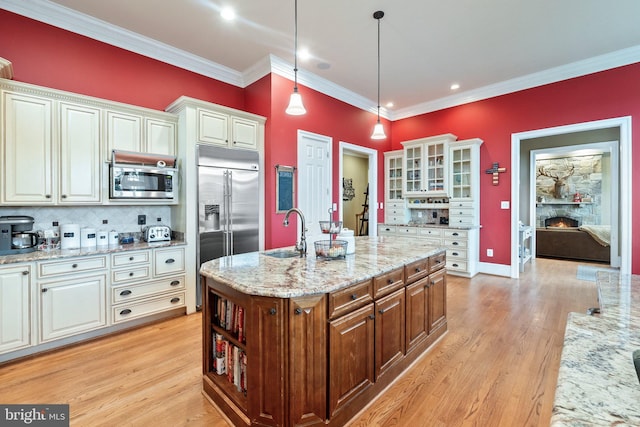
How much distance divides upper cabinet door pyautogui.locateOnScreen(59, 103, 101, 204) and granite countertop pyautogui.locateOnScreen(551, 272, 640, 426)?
3694mm

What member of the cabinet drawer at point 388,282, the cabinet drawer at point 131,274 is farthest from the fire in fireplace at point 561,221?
the cabinet drawer at point 131,274

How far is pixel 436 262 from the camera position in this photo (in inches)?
105

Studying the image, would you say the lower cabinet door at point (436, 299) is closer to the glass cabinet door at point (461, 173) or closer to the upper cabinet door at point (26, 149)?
the glass cabinet door at point (461, 173)

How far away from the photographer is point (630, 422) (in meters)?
0.54

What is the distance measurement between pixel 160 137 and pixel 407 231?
4.26 m

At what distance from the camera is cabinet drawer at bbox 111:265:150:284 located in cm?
288

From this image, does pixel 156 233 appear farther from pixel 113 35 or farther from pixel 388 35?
pixel 388 35

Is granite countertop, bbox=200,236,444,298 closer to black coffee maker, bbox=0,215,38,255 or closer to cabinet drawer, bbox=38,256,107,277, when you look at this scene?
cabinet drawer, bbox=38,256,107,277

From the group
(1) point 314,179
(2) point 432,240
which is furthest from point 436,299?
(2) point 432,240

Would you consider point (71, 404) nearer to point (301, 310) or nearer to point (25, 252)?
point (25, 252)

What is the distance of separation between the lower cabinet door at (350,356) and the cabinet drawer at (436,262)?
0.97 meters

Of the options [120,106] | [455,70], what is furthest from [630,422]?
[455,70]

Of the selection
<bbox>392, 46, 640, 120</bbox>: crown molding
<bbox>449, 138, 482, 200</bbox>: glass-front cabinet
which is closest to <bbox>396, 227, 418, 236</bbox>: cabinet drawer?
<bbox>449, 138, 482, 200</bbox>: glass-front cabinet

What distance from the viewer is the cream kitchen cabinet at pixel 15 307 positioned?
91.3 inches
